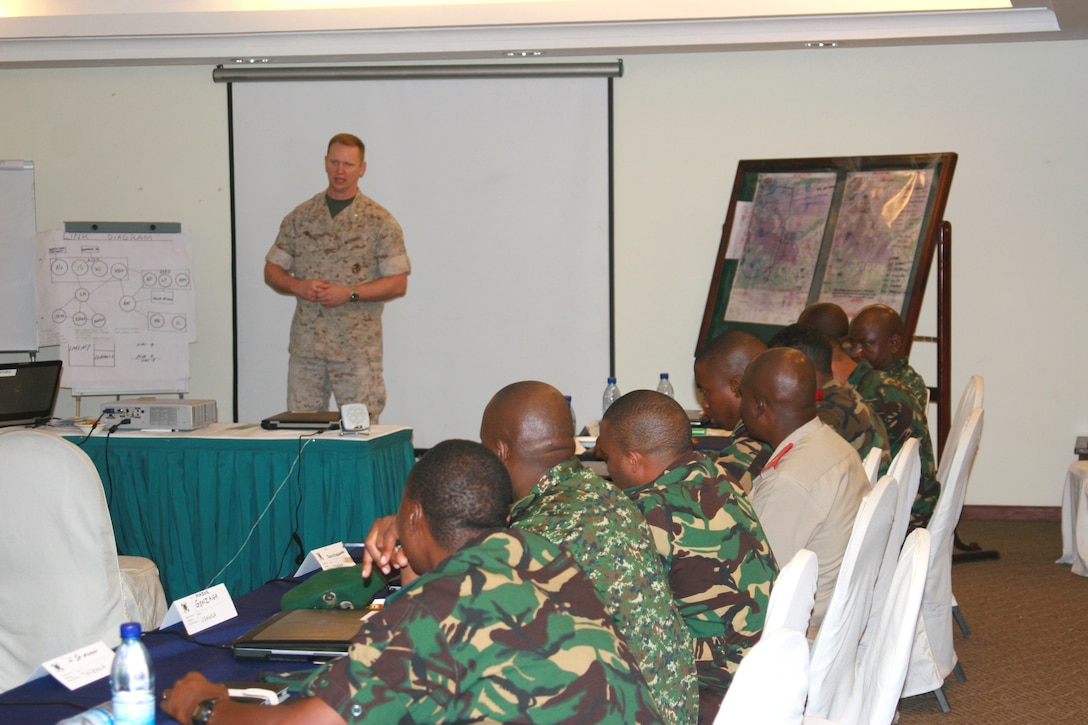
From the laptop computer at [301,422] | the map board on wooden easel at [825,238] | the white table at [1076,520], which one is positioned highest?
the map board on wooden easel at [825,238]

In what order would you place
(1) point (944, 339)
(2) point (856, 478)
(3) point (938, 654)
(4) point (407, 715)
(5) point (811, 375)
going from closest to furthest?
(4) point (407, 715) → (2) point (856, 478) → (5) point (811, 375) → (3) point (938, 654) → (1) point (944, 339)

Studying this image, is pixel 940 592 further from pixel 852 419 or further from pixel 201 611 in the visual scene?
pixel 201 611

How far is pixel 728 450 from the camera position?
3.03 meters

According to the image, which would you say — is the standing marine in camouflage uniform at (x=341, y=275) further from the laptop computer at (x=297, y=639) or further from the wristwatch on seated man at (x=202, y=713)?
the wristwatch on seated man at (x=202, y=713)

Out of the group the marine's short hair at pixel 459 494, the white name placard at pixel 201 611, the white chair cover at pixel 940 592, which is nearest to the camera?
the marine's short hair at pixel 459 494

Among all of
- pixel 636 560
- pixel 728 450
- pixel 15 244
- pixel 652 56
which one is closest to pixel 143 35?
pixel 15 244

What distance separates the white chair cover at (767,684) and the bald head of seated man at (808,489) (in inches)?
56.8

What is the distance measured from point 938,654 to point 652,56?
405 cm

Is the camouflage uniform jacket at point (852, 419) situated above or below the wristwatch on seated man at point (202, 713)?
above

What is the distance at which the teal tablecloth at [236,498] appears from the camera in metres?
3.85

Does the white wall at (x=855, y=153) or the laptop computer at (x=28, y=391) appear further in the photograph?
the white wall at (x=855, y=153)

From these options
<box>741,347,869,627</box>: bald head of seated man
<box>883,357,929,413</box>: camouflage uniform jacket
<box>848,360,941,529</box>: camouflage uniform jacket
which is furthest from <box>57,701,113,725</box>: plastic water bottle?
<box>883,357,929,413</box>: camouflage uniform jacket

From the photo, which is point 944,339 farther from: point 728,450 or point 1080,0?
point 728,450

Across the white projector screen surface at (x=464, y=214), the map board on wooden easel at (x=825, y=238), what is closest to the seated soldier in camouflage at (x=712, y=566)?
the map board on wooden easel at (x=825, y=238)
